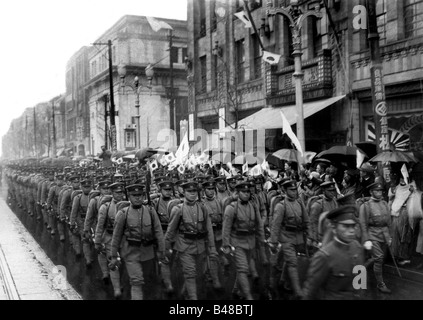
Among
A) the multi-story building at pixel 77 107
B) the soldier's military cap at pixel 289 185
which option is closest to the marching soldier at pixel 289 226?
the soldier's military cap at pixel 289 185

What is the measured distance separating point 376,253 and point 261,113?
14.7 metres

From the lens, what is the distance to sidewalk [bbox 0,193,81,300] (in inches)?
339

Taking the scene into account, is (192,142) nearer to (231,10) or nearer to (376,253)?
(231,10)

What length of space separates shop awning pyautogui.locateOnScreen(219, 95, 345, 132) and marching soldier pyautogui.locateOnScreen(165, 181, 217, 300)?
10556mm

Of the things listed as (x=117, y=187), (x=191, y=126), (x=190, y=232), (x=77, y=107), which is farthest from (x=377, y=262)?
(x=77, y=107)

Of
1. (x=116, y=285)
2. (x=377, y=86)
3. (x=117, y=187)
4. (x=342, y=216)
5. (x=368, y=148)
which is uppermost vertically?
(x=377, y=86)

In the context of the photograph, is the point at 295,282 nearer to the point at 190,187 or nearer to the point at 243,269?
the point at 243,269

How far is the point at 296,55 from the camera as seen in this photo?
50.2 feet

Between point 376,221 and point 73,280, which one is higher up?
point 376,221

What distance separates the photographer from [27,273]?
10234 millimetres

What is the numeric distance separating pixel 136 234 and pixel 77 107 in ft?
193

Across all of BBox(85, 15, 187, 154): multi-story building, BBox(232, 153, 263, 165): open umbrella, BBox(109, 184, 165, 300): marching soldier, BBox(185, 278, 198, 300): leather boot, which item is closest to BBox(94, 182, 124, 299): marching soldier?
BBox(109, 184, 165, 300): marching soldier

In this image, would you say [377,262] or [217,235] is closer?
[377,262]

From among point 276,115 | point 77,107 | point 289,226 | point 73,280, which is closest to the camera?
point 289,226
